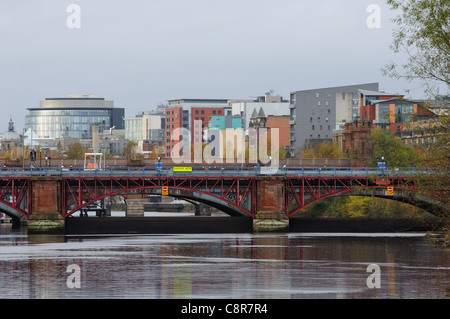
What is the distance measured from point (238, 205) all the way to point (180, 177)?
7.93 metres

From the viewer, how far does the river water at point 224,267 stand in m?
65.2

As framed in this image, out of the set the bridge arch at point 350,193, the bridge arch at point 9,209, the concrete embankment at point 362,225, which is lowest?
the concrete embankment at point 362,225

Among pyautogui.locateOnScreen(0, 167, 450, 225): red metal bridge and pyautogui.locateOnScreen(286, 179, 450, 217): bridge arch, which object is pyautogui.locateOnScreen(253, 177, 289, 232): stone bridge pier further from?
pyautogui.locateOnScreen(286, 179, 450, 217): bridge arch

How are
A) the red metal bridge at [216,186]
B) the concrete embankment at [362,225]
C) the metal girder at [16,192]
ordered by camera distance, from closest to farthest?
the red metal bridge at [216,186] < the metal girder at [16,192] < the concrete embankment at [362,225]

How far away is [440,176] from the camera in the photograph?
5769 cm

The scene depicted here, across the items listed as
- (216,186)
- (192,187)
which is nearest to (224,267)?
(192,187)

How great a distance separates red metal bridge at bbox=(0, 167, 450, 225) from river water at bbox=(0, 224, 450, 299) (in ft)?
25.7

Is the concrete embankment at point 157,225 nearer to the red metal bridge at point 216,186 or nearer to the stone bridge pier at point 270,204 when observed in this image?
the red metal bridge at point 216,186

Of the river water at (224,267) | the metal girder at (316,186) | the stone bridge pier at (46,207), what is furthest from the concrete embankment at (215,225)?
the river water at (224,267)

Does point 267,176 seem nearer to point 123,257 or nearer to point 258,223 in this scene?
point 258,223

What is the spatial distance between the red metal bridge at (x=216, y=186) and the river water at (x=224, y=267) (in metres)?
7.85

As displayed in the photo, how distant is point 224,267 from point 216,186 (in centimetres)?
5119

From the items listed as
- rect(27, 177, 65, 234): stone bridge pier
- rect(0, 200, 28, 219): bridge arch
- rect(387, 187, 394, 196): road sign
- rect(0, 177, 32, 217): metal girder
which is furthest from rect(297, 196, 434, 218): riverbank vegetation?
rect(0, 177, 32, 217): metal girder
